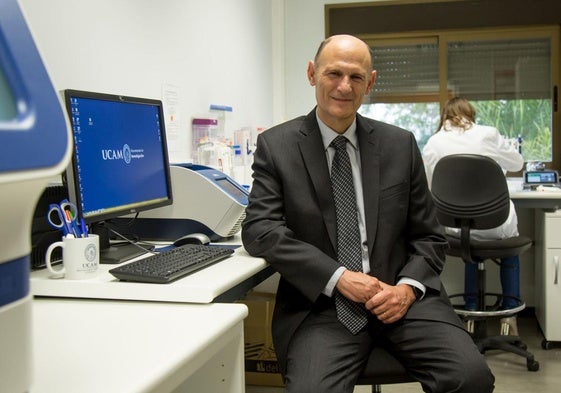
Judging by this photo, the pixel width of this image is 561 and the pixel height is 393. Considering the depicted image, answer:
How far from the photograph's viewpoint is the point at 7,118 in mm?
521

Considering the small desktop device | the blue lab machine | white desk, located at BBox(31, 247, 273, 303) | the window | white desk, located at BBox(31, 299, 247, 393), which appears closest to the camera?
the blue lab machine

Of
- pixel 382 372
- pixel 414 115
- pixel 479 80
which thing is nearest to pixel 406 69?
pixel 414 115

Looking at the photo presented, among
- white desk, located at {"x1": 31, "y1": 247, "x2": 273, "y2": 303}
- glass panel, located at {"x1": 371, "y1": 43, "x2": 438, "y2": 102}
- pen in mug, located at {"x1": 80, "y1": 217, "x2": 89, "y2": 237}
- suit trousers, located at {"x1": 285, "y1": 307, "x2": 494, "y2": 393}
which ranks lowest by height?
suit trousers, located at {"x1": 285, "y1": 307, "x2": 494, "y2": 393}

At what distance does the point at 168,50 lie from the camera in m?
2.55

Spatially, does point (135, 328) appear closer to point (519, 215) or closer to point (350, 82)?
point (350, 82)

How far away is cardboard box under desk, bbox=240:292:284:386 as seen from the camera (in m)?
2.39

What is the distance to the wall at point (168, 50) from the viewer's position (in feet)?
5.95

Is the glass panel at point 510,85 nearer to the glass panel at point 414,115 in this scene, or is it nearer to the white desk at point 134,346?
the glass panel at point 414,115

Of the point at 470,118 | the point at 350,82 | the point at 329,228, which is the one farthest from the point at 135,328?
the point at 470,118

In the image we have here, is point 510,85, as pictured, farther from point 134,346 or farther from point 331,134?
point 134,346

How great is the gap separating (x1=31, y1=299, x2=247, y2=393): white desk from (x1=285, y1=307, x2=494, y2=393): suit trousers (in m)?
0.22

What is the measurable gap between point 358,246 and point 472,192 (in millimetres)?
1315

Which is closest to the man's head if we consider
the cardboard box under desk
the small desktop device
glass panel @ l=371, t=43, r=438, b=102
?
the cardboard box under desk

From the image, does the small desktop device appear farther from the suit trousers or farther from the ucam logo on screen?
the ucam logo on screen
